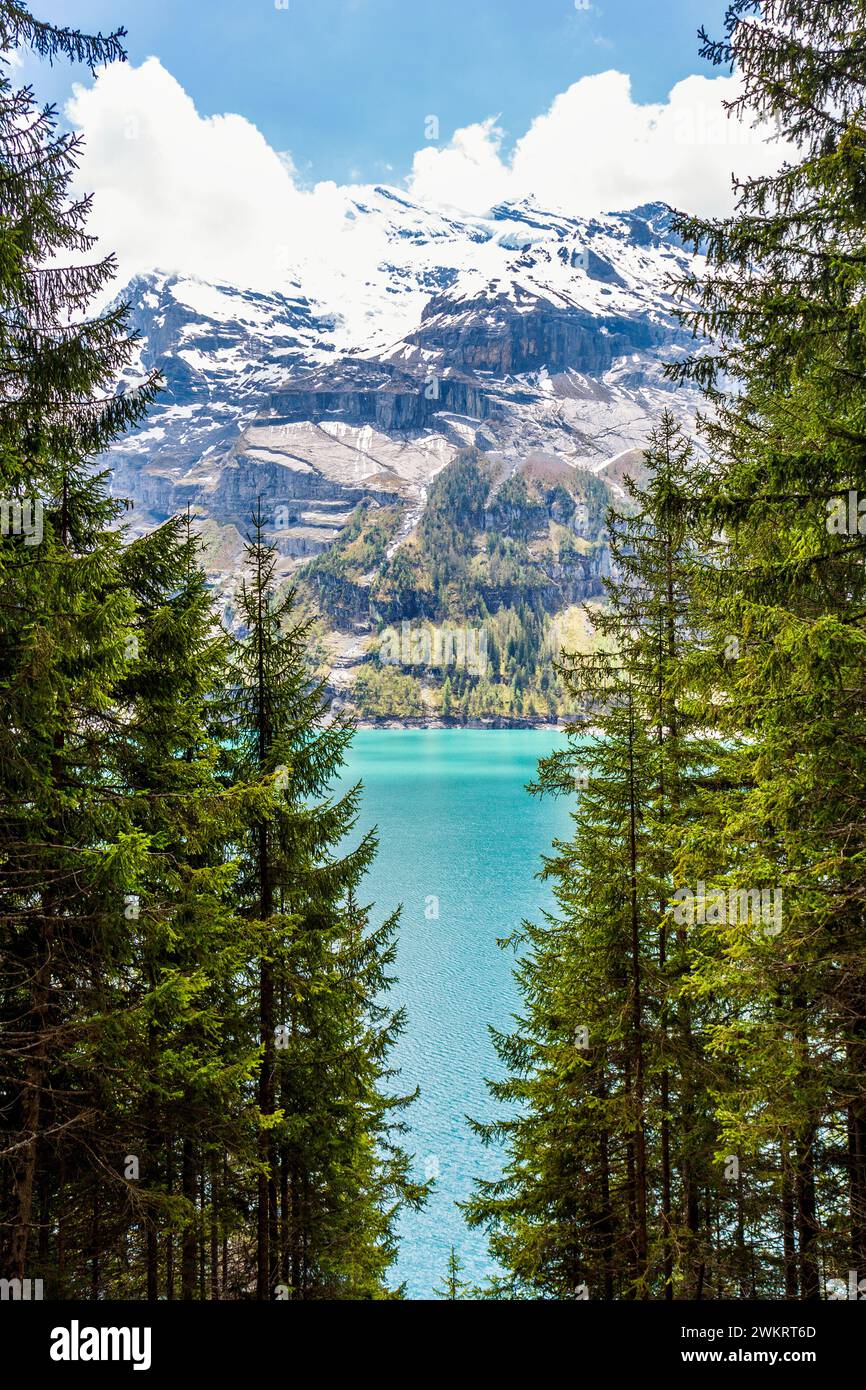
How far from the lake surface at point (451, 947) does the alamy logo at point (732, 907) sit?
7180 mm

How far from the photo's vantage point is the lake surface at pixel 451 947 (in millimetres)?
23188

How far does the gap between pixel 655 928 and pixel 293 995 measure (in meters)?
4.54

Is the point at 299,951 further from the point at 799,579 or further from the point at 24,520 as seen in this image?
the point at 799,579

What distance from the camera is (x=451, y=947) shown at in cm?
4200

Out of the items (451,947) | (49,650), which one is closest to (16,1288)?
(49,650)

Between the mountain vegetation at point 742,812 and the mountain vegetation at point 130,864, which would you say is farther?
the mountain vegetation at point 130,864

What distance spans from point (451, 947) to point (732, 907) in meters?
37.8

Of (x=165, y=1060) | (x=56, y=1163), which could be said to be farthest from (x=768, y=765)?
(x=56, y=1163)

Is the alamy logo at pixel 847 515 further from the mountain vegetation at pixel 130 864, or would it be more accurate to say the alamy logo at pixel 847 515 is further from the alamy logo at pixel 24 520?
the alamy logo at pixel 24 520

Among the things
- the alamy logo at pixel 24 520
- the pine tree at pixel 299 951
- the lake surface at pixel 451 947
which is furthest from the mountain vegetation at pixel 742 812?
the lake surface at pixel 451 947

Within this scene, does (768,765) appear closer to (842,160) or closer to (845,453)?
(845,453)
